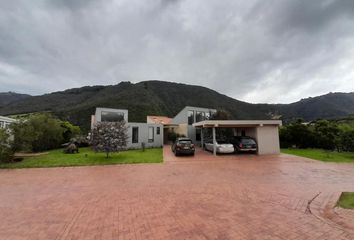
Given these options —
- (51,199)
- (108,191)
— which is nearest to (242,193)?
(108,191)

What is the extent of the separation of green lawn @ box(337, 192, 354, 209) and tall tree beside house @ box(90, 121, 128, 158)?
41.1ft

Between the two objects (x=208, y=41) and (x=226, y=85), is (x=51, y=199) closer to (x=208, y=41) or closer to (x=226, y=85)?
(x=208, y=41)

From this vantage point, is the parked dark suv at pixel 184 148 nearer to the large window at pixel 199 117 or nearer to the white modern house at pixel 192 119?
the white modern house at pixel 192 119

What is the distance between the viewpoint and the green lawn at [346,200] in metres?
4.81

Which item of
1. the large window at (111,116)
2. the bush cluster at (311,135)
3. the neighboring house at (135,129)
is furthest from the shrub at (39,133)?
the bush cluster at (311,135)

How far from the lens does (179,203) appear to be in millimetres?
5289

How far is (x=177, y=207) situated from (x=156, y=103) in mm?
53079

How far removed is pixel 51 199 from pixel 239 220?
5.69 meters

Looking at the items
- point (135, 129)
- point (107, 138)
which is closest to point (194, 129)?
point (135, 129)

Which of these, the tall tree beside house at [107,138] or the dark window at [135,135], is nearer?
the tall tree beside house at [107,138]

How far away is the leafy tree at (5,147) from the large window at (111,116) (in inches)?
310

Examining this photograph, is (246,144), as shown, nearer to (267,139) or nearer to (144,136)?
(267,139)

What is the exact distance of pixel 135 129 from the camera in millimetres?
20984

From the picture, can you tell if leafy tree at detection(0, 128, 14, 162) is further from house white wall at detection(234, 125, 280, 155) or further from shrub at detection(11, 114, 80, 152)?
house white wall at detection(234, 125, 280, 155)
